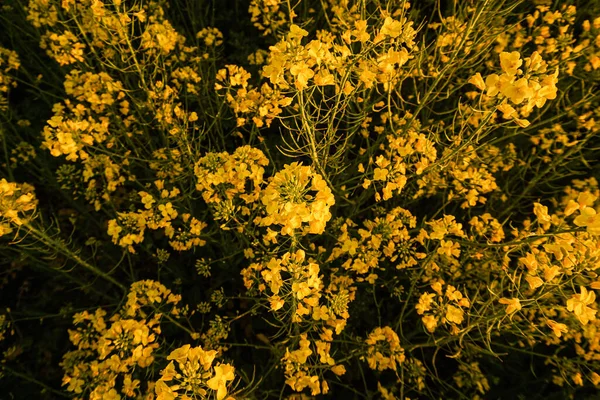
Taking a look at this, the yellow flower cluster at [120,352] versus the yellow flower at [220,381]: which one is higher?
the yellow flower at [220,381]

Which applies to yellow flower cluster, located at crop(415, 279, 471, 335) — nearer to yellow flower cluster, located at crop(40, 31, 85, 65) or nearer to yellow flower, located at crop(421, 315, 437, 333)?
yellow flower, located at crop(421, 315, 437, 333)

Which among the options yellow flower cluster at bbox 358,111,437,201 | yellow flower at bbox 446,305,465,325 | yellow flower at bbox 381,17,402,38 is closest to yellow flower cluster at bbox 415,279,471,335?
yellow flower at bbox 446,305,465,325

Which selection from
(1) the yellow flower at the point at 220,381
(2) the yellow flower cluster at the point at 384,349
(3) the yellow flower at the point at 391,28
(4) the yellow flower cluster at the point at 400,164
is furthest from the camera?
(2) the yellow flower cluster at the point at 384,349

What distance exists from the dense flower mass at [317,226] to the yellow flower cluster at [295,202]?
0.03 ft

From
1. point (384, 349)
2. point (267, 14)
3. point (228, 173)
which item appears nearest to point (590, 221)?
point (384, 349)

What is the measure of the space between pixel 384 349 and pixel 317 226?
4.53 feet

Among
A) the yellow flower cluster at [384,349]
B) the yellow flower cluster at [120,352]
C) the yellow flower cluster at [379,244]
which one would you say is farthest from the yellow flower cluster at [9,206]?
the yellow flower cluster at [384,349]

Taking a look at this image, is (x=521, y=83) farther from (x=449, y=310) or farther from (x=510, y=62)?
(x=449, y=310)

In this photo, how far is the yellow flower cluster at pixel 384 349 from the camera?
7.75 ft

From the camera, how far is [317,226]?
1508 mm

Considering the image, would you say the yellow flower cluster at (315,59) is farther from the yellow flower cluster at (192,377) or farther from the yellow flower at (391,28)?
the yellow flower cluster at (192,377)

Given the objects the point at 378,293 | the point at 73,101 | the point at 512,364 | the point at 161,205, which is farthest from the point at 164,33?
the point at 512,364

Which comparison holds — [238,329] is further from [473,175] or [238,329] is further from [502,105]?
[502,105]

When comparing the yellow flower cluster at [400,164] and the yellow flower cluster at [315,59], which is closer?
the yellow flower cluster at [315,59]
